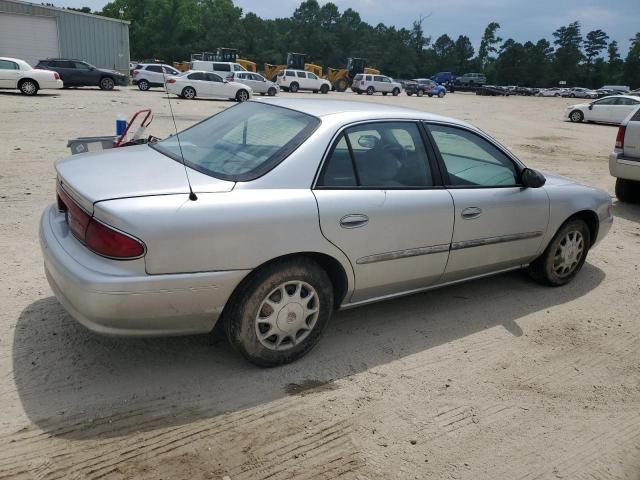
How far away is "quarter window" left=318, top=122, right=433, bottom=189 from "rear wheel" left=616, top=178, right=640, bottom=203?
20.5 ft

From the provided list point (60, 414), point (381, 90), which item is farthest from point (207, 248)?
point (381, 90)

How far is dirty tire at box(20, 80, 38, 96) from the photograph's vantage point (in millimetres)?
21047

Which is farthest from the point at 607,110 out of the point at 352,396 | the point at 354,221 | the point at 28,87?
the point at 352,396

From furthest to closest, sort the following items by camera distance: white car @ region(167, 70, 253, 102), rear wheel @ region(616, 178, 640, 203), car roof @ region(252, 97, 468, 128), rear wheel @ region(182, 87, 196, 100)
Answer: rear wheel @ region(182, 87, 196, 100)
white car @ region(167, 70, 253, 102)
rear wheel @ region(616, 178, 640, 203)
car roof @ region(252, 97, 468, 128)

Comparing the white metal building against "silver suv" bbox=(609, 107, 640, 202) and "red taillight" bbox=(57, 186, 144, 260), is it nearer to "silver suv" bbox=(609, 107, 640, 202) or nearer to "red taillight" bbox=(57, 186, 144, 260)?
"silver suv" bbox=(609, 107, 640, 202)

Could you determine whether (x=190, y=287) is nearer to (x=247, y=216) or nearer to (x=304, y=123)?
(x=247, y=216)

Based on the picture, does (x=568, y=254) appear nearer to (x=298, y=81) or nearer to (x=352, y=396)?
(x=352, y=396)

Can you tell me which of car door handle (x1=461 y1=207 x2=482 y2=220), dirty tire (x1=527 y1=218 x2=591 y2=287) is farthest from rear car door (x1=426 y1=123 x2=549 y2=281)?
dirty tire (x1=527 y1=218 x2=591 y2=287)

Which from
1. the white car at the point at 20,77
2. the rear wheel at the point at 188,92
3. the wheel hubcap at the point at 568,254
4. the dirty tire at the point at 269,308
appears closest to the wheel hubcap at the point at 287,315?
the dirty tire at the point at 269,308

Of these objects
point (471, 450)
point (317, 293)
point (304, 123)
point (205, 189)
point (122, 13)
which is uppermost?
point (122, 13)

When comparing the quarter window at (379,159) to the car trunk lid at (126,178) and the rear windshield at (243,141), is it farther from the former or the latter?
the car trunk lid at (126,178)

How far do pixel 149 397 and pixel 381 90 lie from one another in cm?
4421

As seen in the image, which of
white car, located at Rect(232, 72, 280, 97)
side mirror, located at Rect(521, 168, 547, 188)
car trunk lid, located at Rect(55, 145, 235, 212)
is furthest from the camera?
white car, located at Rect(232, 72, 280, 97)

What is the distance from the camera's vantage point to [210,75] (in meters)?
26.2
